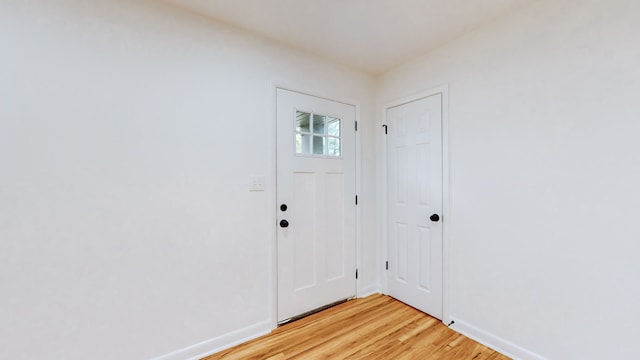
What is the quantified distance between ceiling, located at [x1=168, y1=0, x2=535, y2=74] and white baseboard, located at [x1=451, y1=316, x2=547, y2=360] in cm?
237

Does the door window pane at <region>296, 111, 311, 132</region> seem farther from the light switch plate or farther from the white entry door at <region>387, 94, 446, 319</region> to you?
the white entry door at <region>387, 94, 446, 319</region>

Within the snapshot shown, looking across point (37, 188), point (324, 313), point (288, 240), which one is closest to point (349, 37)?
point (288, 240)

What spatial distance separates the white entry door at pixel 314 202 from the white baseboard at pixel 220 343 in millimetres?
207

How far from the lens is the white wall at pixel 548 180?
1424 millimetres

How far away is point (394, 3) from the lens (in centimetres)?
175

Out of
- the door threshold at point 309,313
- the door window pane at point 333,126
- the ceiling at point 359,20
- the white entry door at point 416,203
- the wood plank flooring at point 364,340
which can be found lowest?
the wood plank flooring at point 364,340

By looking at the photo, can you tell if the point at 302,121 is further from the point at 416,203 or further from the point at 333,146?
the point at 416,203

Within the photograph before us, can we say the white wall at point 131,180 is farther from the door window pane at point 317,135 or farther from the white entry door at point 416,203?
the white entry door at point 416,203

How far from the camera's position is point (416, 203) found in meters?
2.50

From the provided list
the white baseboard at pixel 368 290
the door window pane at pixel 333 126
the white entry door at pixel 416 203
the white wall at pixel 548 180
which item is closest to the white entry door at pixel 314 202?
the door window pane at pixel 333 126

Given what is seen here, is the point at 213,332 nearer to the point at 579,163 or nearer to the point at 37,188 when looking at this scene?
the point at 37,188

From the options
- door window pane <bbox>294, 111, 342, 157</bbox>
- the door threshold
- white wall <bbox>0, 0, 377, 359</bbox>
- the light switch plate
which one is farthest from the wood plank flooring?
door window pane <bbox>294, 111, 342, 157</bbox>

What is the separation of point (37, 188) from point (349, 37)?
2316 mm

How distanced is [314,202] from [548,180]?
5.71 ft
